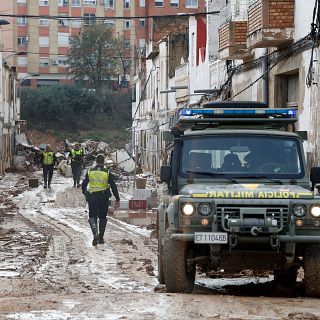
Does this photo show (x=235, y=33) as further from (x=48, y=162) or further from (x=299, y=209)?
(x=299, y=209)

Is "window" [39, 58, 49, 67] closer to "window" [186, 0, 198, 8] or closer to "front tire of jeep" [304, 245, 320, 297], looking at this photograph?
"window" [186, 0, 198, 8]

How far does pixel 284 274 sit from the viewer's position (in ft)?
41.6

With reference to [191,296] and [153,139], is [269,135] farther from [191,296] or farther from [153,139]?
[153,139]

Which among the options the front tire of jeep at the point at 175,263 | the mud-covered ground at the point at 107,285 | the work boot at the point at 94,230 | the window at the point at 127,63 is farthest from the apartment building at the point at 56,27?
the front tire of jeep at the point at 175,263

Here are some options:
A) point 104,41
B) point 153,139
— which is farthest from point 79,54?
point 153,139

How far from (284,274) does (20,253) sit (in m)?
6.25

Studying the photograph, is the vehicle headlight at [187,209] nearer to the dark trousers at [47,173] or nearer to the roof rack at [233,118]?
the roof rack at [233,118]

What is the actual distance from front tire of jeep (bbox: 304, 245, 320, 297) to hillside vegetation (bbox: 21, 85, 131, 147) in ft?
237

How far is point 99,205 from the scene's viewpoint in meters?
18.8

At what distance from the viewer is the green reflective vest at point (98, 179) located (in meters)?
18.7

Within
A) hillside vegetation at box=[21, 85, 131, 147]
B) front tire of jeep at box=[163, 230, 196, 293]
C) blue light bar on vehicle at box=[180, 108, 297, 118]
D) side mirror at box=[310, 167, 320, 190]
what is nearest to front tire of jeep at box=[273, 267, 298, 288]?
side mirror at box=[310, 167, 320, 190]

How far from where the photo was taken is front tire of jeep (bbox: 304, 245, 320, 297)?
448 inches

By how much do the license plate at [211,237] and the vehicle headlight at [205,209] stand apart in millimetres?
250

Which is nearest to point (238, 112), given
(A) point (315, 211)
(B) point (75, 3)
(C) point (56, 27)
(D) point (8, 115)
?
(A) point (315, 211)
